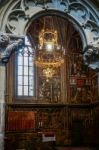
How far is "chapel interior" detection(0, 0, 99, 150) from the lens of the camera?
17.3 meters

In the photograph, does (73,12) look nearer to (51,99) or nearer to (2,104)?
(2,104)

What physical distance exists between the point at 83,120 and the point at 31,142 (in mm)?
2993

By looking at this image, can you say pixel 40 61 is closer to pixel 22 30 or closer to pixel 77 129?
pixel 77 129

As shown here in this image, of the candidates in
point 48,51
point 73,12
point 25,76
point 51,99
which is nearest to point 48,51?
point 48,51

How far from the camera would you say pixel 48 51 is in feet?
50.8

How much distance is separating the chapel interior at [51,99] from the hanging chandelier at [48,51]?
66 mm

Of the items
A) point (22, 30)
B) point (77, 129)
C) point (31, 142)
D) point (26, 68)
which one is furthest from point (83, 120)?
point (22, 30)

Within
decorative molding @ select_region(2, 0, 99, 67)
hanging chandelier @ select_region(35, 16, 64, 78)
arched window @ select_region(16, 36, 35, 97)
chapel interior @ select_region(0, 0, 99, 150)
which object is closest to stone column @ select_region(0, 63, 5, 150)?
decorative molding @ select_region(2, 0, 99, 67)

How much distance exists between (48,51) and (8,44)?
9034mm

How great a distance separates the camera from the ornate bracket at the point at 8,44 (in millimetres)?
6418

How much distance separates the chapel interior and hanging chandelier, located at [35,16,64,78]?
2.6 inches

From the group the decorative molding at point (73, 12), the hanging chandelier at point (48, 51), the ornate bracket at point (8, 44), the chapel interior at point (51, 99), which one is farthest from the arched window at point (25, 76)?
the ornate bracket at point (8, 44)

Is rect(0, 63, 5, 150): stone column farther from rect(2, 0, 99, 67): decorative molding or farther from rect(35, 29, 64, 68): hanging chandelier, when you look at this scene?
rect(35, 29, 64, 68): hanging chandelier

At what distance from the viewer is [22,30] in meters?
6.68
